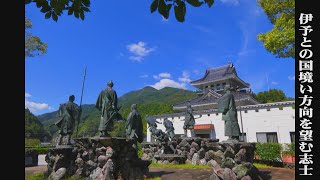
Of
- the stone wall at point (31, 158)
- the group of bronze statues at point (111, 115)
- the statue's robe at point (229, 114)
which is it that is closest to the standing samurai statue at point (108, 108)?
the group of bronze statues at point (111, 115)

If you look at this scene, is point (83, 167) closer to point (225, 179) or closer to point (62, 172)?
point (62, 172)

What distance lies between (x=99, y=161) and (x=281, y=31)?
9.76 metres

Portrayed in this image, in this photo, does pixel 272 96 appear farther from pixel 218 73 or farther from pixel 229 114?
pixel 229 114

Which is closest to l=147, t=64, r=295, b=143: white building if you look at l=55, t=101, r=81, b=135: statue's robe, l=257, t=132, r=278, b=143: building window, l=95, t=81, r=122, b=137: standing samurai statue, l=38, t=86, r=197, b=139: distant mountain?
l=257, t=132, r=278, b=143: building window

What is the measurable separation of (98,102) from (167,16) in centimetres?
825

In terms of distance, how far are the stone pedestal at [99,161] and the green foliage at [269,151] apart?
28.2 ft

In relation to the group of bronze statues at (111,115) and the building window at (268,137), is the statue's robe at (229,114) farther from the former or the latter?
the building window at (268,137)

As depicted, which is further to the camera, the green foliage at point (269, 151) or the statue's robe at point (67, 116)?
the green foliage at point (269, 151)

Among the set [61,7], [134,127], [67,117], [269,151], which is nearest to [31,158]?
[67,117]

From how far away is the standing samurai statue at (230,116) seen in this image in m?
9.48

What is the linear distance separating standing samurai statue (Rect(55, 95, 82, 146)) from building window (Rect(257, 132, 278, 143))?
1630 cm

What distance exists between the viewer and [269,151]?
14836mm

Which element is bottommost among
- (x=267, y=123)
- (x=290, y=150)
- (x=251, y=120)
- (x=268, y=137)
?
(x=268, y=137)

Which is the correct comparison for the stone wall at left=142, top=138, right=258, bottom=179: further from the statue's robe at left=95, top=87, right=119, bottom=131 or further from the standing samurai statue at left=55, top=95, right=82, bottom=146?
the standing samurai statue at left=55, top=95, right=82, bottom=146
